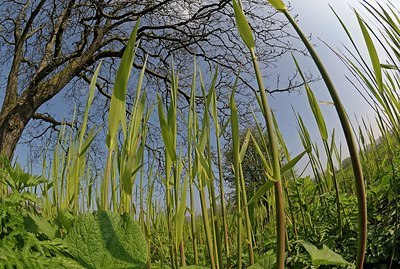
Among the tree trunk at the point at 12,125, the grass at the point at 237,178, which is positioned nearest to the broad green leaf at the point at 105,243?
the grass at the point at 237,178

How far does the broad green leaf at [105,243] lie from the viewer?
0.36m

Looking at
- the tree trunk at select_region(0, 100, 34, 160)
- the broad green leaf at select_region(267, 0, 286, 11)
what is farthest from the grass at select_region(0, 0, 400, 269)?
the tree trunk at select_region(0, 100, 34, 160)

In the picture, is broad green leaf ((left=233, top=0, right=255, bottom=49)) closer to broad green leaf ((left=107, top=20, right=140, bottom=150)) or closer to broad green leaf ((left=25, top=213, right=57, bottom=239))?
broad green leaf ((left=107, top=20, right=140, bottom=150))

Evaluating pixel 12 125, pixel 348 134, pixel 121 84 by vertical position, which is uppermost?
pixel 12 125

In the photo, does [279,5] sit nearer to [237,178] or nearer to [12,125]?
[237,178]

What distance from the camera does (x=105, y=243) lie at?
14.4 inches

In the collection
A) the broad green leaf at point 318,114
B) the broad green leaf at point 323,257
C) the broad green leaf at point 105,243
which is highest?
the broad green leaf at point 318,114

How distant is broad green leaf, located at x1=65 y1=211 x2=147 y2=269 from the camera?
14.1 inches

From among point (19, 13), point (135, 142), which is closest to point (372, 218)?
point (135, 142)

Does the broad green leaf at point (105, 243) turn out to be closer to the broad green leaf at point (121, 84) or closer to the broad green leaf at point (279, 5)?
the broad green leaf at point (121, 84)

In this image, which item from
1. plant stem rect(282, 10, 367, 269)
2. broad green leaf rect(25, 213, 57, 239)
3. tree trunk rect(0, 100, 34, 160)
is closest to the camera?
plant stem rect(282, 10, 367, 269)

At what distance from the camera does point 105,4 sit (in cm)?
665

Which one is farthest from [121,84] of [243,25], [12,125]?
[12,125]

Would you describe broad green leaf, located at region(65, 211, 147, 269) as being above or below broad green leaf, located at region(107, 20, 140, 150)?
below
